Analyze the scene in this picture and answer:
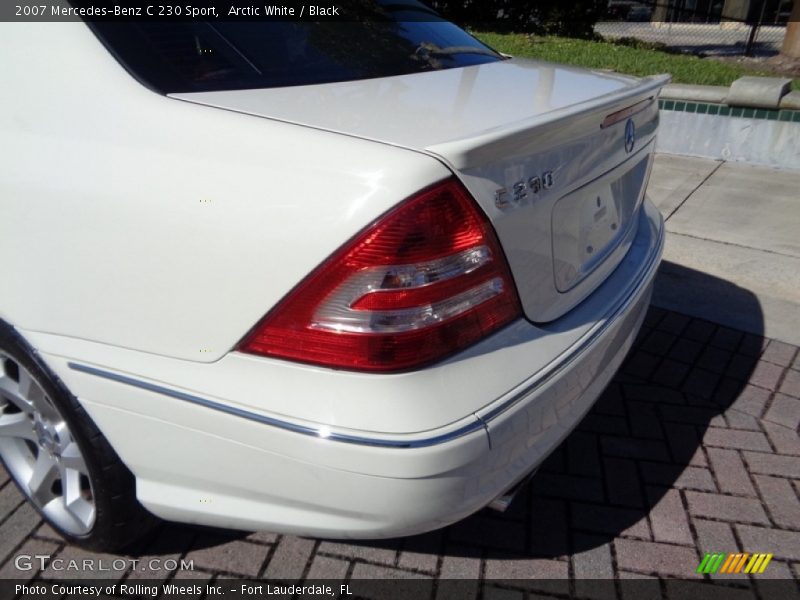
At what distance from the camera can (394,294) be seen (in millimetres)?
1418

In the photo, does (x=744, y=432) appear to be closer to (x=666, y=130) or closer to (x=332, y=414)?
(x=332, y=414)

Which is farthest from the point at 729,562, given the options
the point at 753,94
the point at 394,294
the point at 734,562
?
the point at 753,94

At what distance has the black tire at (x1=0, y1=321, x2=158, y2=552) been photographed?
1.77m

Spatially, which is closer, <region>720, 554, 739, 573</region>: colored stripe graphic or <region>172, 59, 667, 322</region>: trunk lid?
<region>172, 59, 667, 322</region>: trunk lid

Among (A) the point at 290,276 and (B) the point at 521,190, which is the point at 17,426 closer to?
(A) the point at 290,276

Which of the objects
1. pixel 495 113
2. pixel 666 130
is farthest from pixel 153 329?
pixel 666 130

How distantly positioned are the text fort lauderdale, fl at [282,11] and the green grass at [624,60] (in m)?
5.27

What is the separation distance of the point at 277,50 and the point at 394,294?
986 mm

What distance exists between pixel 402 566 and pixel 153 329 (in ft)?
3.43

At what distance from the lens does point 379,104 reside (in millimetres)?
1692

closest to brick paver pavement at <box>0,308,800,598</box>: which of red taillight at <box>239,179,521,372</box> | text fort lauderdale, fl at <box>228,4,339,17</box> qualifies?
red taillight at <box>239,179,521,372</box>

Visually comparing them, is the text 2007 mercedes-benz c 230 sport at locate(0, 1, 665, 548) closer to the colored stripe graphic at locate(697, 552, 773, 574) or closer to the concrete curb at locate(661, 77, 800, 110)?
the colored stripe graphic at locate(697, 552, 773, 574)

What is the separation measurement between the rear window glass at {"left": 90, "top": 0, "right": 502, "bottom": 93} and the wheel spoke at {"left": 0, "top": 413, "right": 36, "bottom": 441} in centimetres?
117

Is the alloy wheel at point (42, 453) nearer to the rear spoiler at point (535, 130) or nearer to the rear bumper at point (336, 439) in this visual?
the rear bumper at point (336, 439)
